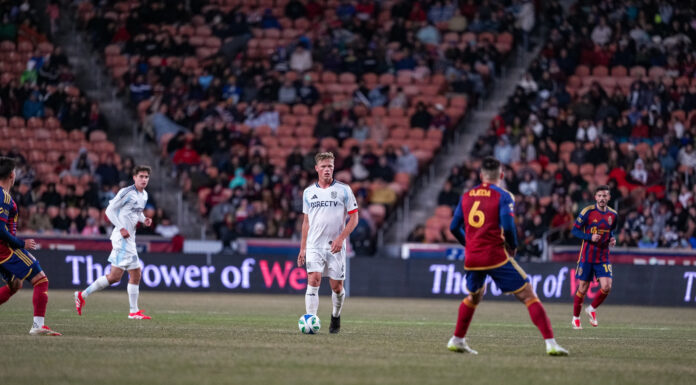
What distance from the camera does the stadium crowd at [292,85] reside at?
30188mm

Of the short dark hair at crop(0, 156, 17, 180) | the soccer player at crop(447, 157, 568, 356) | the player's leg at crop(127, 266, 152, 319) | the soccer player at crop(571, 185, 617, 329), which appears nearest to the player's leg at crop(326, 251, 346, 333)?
the soccer player at crop(447, 157, 568, 356)

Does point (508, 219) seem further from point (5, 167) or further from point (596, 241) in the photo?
point (596, 241)

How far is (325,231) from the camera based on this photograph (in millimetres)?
14148

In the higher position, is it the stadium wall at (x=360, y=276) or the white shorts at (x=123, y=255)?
the white shorts at (x=123, y=255)

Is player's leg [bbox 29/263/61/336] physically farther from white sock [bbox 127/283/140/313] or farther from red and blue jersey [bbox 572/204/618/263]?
red and blue jersey [bbox 572/204/618/263]

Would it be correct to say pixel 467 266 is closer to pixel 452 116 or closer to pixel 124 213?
pixel 124 213

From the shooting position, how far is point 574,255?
27.4 meters

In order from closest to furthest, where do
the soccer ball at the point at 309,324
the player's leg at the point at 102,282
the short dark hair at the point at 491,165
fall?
1. the short dark hair at the point at 491,165
2. the soccer ball at the point at 309,324
3. the player's leg at the point at 102,282

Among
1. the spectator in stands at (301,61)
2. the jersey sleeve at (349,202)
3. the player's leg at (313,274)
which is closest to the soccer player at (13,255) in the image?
the player's leg at (313,274)

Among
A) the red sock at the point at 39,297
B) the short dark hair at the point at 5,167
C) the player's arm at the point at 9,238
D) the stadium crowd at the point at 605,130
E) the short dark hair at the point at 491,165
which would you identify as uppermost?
the stadium crowd at the point at 605,130

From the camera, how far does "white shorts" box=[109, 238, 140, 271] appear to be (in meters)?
17.2

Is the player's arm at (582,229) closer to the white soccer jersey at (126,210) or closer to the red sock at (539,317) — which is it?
the red sock at (539,317)

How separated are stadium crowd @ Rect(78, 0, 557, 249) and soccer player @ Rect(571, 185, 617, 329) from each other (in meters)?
11.2

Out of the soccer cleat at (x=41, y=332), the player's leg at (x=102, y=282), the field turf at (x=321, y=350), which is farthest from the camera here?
the player's leg at (x=102, y=282)
